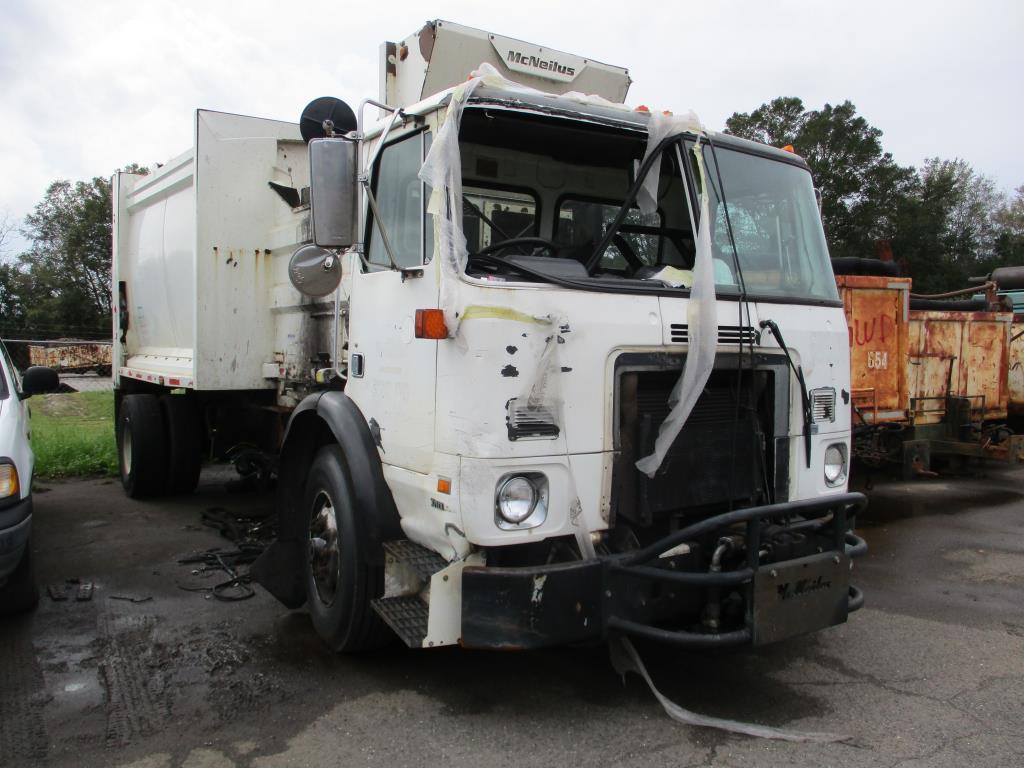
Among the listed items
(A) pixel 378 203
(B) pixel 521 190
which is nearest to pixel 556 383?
(A) pixel 378 203

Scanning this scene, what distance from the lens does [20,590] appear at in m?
4.66

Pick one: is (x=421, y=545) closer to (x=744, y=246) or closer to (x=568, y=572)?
(x=568, y=572)

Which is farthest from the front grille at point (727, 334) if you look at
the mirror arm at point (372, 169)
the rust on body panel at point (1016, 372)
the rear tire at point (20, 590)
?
the rust on body panel at point (1016, 372)

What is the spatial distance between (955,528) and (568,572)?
5552 mm

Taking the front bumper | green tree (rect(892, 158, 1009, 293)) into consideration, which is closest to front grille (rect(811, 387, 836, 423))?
the front bumper

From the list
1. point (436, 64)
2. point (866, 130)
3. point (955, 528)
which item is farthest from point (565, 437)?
point (866, 130)

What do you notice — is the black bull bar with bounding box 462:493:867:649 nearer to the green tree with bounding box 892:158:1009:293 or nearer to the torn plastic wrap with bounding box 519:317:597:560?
the torn plastic wrap with bounding box 519:317:597:560

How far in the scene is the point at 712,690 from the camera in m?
3.67

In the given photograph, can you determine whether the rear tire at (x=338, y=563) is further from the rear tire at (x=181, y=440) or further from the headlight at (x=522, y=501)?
the rear tire at (x=181, y=440)

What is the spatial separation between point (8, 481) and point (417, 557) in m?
2.42

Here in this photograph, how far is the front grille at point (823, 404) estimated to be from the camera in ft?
12.5

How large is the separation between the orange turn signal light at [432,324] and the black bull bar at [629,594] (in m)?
0.91

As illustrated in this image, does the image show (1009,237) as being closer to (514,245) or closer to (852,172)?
(852,172)

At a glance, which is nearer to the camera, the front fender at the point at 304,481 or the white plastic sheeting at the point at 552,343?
the white plastic sheeting at the point at 552,343
